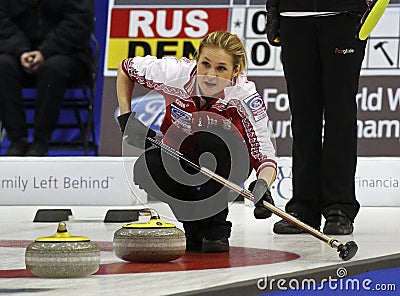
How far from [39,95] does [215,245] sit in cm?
338

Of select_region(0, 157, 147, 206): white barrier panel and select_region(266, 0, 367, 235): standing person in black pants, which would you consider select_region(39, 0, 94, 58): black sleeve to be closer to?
select_region(0, 157, 147, 206): white barrier panel

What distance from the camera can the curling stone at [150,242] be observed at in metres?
2.58

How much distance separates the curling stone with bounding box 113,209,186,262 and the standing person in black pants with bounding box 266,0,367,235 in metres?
1.01

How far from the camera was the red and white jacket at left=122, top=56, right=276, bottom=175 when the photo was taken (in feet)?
9.48

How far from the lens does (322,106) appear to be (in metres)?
3.67

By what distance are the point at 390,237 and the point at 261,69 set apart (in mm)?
2882

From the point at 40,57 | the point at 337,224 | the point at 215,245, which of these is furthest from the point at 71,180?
the point at 215,245

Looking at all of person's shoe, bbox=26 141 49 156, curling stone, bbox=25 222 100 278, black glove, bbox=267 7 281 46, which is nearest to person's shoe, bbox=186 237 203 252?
curling stone, bbox=25 222 100 278

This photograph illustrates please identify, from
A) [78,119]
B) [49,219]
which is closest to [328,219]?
[49,219]

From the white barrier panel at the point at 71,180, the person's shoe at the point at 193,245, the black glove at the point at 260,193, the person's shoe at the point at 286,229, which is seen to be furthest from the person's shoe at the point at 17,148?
the black glove at the point at 260,193

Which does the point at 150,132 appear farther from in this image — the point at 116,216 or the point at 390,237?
the point at 116,216

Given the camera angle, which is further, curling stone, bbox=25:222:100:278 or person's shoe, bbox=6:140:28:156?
person's shoe, bbox=6:140:28:156

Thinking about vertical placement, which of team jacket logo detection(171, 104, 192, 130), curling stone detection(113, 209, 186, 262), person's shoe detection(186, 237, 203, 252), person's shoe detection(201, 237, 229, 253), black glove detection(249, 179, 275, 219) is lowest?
person's shoe detection(186, 237, 203, 252)

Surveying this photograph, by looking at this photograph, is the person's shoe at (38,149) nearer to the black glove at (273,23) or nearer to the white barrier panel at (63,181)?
the white barrier panel at (63,181)
